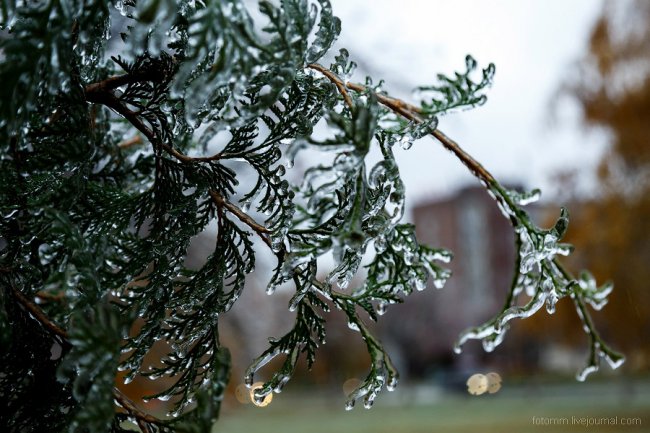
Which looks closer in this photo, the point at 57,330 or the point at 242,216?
the point at 57,330

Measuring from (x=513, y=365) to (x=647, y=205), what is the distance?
43.2 metres

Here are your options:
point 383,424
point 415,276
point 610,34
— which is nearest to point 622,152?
point 610,34

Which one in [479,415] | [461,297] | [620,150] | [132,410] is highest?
[461,297]

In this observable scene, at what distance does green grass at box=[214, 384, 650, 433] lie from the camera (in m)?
22.0

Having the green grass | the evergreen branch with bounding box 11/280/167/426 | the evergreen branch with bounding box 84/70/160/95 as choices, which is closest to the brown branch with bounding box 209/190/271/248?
the evergreen branch with bounding box 84/70/160/95

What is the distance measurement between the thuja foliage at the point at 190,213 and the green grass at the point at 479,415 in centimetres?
1258

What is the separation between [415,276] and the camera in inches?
62.7

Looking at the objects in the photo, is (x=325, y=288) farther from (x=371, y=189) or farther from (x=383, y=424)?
(x=383, y=424)

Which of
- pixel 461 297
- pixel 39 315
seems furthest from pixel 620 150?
pixel 461 297

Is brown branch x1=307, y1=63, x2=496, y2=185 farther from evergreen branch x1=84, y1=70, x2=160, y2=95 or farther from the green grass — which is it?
the green grass

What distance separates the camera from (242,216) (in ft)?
4.65

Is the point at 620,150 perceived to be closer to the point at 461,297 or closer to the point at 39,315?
the point at 39,315

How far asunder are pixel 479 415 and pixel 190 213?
28.6 m

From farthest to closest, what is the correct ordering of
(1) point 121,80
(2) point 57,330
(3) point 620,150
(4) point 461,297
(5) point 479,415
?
(4) point 461,297 < (5) point 479,415 < (3) point 620,150 < (1) point 121,80 < (2) point 57,330
